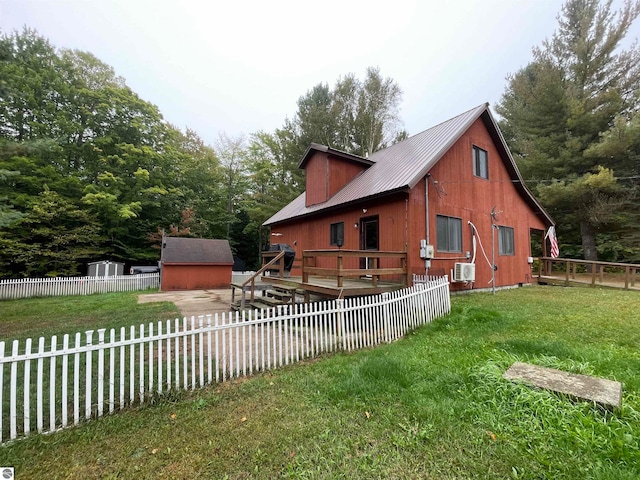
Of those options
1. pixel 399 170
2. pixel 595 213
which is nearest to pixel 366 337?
pixel 399 170

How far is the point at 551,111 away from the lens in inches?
691

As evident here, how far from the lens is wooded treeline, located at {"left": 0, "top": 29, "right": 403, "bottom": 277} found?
53.6 feet

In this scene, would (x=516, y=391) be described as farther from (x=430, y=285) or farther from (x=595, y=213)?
(x=595, y=213)

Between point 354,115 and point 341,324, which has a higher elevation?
point 354,115

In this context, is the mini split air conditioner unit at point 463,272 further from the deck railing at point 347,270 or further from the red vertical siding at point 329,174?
the red vertical siding at point 329,174

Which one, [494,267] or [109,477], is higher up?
[494,267]

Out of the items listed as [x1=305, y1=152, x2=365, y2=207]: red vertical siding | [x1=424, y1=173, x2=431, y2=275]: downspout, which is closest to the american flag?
[x1=424, y1=173, x2=431, y2=275]: downspout

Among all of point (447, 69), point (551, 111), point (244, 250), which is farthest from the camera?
point (244, 250)

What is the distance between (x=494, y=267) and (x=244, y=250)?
70.1 ft

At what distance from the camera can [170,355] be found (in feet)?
12.1

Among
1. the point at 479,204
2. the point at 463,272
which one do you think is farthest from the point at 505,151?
the point at 463,272

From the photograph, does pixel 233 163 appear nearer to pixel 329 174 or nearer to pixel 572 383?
pixel 329 174

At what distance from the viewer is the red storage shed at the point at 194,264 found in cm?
1462

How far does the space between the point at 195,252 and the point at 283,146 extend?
1426 cm
